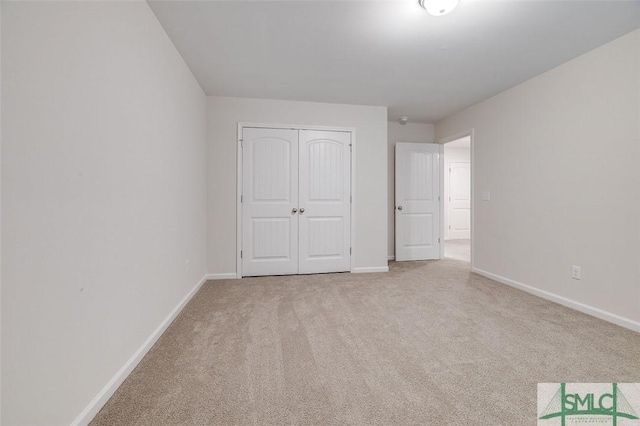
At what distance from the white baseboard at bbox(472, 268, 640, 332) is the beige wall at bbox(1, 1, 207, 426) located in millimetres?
3744

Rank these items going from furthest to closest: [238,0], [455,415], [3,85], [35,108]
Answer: [238,0], [455,415], [35,108], [3,85]

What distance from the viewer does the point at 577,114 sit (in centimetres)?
270

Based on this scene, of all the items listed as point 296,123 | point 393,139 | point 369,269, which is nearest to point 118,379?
point 369,269

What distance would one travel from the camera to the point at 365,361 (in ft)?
5.89

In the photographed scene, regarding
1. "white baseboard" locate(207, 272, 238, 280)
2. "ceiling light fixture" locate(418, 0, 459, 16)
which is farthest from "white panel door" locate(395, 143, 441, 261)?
"ceiling light fixture" locate(418, 0, 459, 16)

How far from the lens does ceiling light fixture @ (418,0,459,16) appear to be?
1834mm

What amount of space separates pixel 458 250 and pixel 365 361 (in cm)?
510

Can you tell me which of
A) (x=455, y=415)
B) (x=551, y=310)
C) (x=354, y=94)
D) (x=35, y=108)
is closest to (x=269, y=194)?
(x=354, y=94)

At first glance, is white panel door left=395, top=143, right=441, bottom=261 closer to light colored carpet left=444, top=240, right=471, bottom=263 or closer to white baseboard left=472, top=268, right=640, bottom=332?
light colored carpet left=444, top=240, right=471, bottom=263

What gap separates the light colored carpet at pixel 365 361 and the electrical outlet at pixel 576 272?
0.33 m

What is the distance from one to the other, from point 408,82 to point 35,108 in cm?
327

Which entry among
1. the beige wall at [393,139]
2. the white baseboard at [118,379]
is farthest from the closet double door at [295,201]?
the white baseboard at [118,379]

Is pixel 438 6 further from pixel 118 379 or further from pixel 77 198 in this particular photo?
pixel 118 379

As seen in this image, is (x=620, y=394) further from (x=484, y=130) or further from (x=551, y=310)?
(x=484, y=130)
